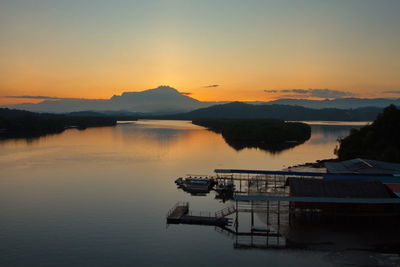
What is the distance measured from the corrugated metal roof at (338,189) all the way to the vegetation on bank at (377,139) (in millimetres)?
19299

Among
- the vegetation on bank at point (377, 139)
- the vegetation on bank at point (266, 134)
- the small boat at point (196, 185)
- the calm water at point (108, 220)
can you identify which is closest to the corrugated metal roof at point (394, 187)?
the calm water at point (108, 220)

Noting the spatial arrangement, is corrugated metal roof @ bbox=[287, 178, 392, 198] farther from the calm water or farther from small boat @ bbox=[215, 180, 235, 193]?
small boat @ bbox=[215, 180, 235, 193]

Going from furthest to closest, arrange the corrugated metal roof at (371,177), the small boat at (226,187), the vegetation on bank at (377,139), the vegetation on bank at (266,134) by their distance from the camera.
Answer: the vegetation on bank at (266,134) → the vegetation on bank at (377,139) → the small boat at (226,187) → the corrugated metal roof at (371,177)

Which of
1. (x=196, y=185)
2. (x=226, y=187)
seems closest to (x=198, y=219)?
(x=196, y=185)

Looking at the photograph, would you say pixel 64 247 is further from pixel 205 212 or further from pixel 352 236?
pixel 352 236

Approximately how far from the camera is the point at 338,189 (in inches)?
874

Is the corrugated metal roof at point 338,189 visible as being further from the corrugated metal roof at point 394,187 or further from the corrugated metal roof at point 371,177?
the corrugated metal roof at point 371,177

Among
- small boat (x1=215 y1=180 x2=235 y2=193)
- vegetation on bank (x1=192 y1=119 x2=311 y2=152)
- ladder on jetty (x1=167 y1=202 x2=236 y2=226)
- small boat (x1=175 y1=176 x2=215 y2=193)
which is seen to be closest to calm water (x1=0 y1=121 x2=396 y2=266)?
ladder on jetty (x1=167 y1=202 x2=236 y2=226)

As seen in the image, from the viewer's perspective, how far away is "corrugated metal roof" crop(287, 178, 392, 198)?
71.4 ft

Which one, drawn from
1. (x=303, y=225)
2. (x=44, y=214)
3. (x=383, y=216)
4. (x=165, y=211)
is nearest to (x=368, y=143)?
(x=383, y=216)

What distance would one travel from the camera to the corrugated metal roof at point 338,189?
856 inches

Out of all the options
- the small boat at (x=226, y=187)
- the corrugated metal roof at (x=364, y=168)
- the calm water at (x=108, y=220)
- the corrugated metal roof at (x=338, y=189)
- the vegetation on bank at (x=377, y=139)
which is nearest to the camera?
the calm water at (x=108, y=220)

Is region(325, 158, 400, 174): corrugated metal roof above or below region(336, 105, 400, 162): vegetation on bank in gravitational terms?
below

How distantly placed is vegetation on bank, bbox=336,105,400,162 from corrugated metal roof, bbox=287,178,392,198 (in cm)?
1930
